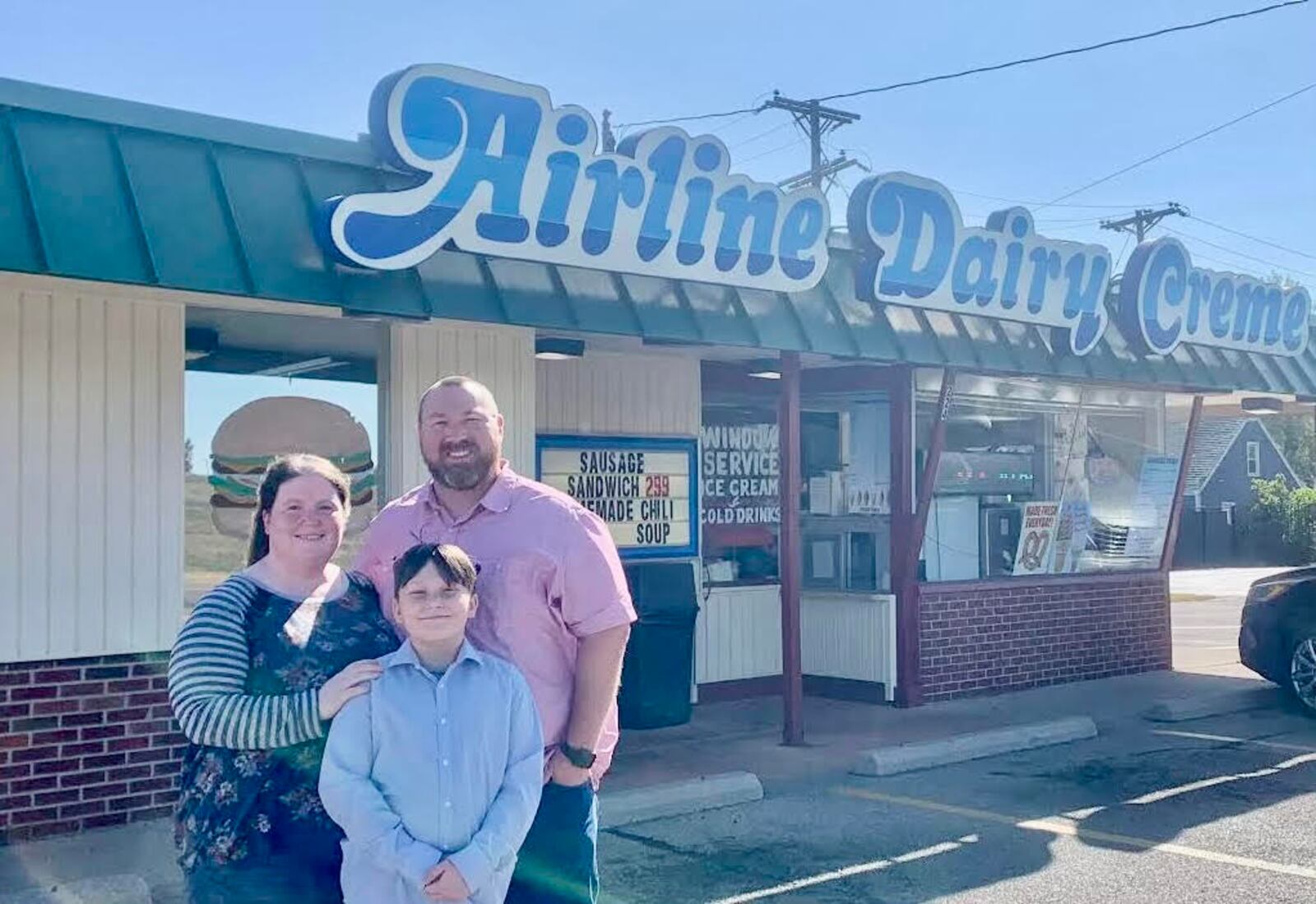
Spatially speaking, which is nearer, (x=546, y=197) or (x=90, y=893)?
(x=90, y=893)

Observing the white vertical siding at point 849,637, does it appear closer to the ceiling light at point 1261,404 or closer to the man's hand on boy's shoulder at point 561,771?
the ceiling light at point 1261,404

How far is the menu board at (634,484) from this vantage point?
9.58m

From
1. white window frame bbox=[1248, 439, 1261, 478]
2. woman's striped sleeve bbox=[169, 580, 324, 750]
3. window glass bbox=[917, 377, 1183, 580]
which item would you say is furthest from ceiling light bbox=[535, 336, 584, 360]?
white window frame bbox=[1248, 439, 1261, 478]

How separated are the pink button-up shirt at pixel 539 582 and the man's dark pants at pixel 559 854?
0.14 m

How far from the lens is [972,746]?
8742 mm

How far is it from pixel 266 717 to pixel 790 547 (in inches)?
240

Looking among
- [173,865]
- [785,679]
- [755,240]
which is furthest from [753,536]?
[173,865]

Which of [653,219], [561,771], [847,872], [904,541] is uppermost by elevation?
[653,219]

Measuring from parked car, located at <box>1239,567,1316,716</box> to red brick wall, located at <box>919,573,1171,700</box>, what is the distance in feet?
4.12

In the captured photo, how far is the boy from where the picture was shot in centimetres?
293

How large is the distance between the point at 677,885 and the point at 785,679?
2935 mm

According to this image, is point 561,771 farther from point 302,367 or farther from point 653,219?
point 302,367

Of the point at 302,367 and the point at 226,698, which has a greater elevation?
the point at 302,367

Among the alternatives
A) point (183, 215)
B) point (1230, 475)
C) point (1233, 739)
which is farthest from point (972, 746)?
point (1230, 475)
